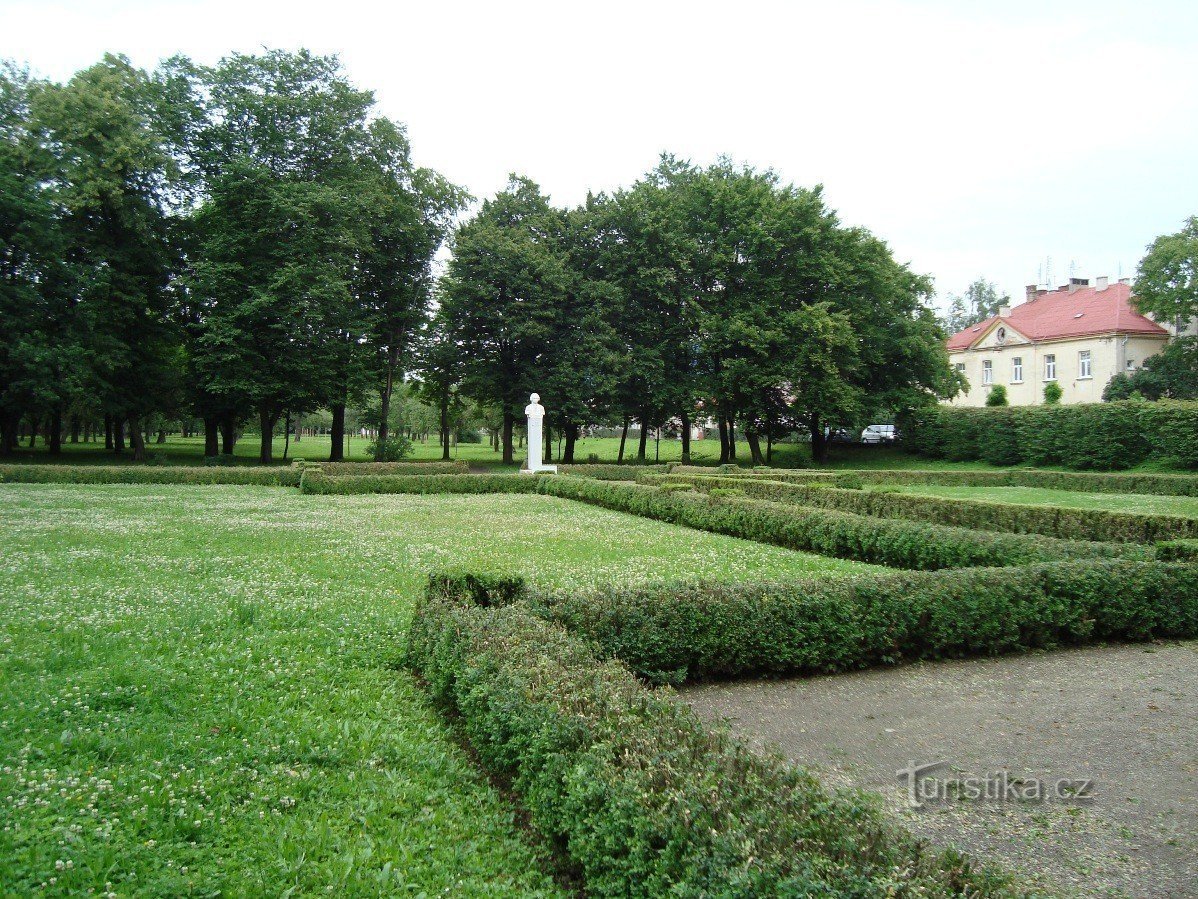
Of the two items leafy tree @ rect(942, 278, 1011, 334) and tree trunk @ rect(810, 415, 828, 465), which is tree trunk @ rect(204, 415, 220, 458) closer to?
tree trunk @ rect(810, 415, 828, 465)

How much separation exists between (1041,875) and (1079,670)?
14.6 feet

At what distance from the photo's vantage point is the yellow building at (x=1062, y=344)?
46.9m

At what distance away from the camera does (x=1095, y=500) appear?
22.8 metres

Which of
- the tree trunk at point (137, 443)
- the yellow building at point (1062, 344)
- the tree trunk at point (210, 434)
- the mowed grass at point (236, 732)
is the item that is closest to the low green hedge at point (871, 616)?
the mowed grass at point (236, 732)

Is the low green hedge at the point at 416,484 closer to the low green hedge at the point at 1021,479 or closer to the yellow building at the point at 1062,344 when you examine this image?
the low green hedge at the point at 1021,479

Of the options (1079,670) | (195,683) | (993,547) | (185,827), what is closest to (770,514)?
(993,547)

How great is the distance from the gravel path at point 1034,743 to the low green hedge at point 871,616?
0.23m

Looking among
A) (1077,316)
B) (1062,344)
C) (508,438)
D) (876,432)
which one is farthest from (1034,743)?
(1077,316)

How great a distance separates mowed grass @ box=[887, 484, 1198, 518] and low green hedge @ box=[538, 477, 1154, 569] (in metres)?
5.99

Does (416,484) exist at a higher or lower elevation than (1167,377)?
lower

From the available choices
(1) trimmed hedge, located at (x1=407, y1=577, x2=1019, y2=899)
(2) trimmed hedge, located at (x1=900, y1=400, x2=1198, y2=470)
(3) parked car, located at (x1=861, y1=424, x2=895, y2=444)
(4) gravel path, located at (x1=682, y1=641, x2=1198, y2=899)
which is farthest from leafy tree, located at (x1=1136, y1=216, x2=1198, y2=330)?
(1) trimmed hedge, located at (x1=407, y1=577, x2=1019, y2=899)

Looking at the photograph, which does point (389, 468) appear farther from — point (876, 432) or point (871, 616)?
point (876, 432)

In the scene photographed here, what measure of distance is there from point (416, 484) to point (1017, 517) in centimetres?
1834

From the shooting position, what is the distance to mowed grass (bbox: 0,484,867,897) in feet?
11.5
